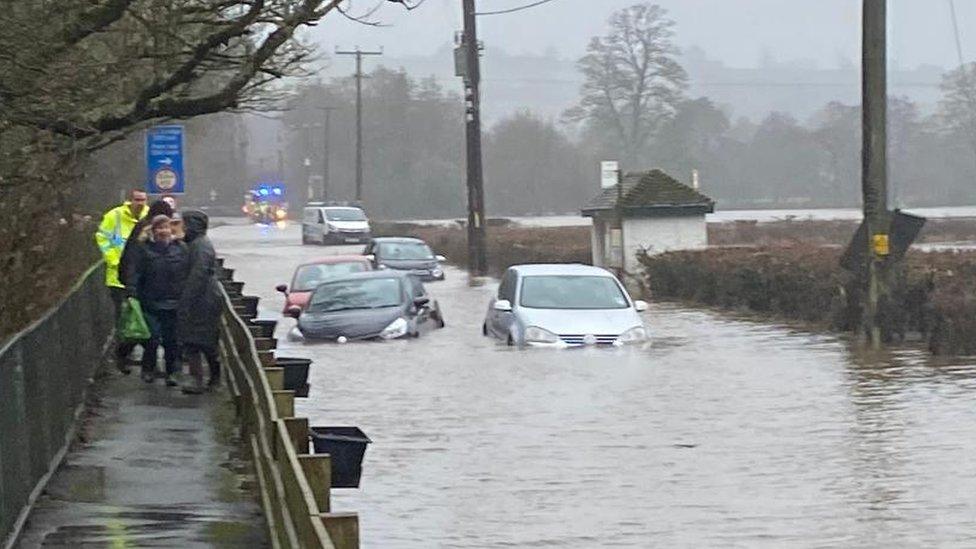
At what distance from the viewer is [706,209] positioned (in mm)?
44719

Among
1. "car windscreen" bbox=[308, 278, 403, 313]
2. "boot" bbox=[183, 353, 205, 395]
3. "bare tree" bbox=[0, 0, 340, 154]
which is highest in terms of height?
"bare tree" bbox=[0, 0, 340, 154]

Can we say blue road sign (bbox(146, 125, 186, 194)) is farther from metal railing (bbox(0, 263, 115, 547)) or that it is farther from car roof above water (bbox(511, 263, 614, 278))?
metal railing (bbox(0, 263, 115, 547))

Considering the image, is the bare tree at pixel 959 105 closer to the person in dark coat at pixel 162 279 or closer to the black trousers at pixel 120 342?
the black trousers at pixel 120 342

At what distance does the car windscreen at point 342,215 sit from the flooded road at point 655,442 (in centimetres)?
4505

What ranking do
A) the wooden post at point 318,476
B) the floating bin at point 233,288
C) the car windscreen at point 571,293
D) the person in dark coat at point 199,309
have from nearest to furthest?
the wooden post at point 318,476
the person in dark coat at point 199,309
the floating bin at point 233,288
the car windscreen at point 571,293

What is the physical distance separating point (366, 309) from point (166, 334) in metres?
12.3

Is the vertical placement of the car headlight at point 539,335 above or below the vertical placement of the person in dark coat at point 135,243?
below

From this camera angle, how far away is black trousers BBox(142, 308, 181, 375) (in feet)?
54.0

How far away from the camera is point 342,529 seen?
6848mm

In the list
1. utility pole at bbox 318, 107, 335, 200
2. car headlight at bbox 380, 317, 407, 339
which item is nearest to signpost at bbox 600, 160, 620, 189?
car headlight at bbox 380, 317, 407, 339

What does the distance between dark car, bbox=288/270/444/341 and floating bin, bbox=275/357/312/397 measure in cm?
1208

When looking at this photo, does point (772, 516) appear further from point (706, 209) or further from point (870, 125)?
point (706, 209)

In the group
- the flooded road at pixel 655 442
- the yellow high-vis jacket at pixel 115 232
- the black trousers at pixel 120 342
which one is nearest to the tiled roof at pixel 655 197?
the flooded road at pixel 655 442

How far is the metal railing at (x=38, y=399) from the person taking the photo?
9.47m
